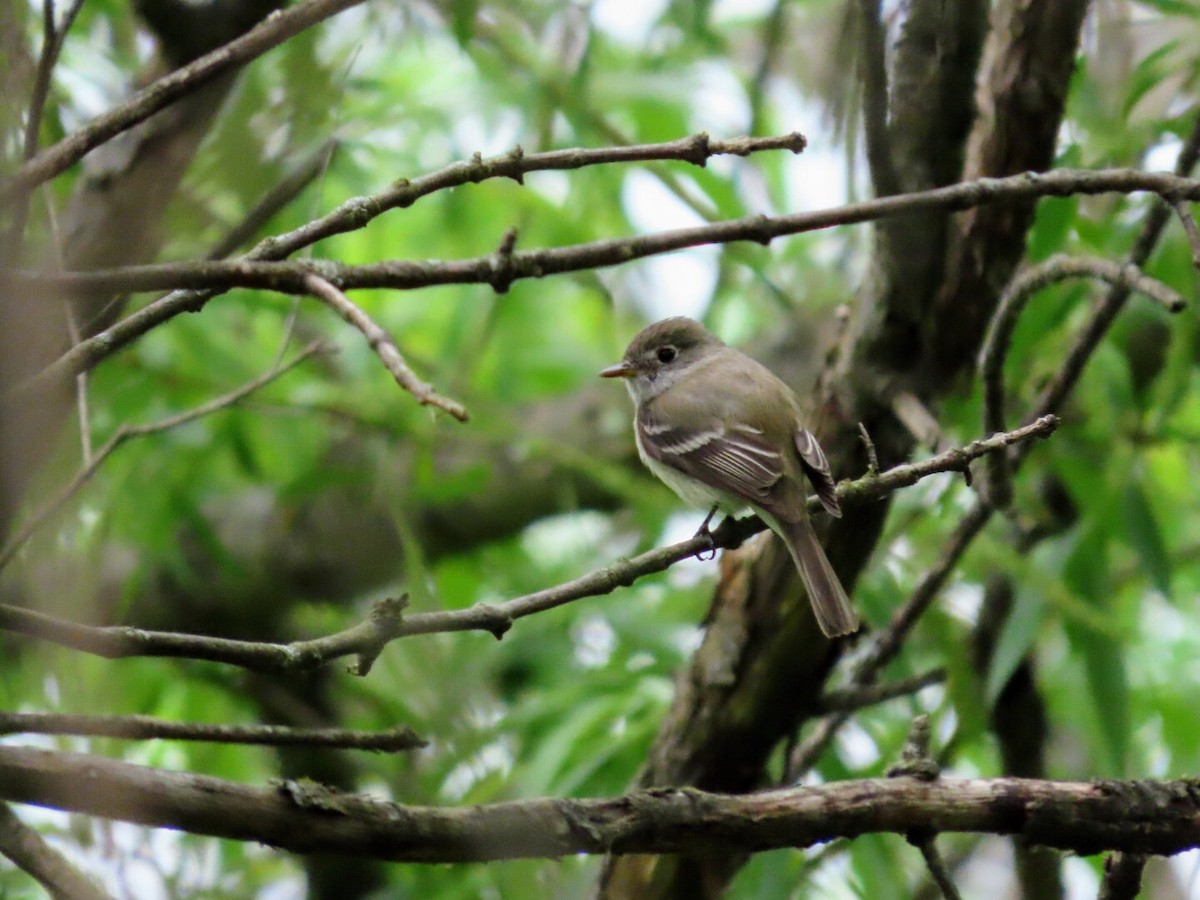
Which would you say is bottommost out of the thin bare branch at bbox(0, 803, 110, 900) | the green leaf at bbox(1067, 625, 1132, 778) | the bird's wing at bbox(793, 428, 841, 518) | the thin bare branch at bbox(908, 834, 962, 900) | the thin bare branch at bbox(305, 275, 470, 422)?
the thin bare branch at bbox(0, 803, 110, 900)

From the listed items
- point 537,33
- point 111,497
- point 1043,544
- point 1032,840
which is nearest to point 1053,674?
point 1043,544

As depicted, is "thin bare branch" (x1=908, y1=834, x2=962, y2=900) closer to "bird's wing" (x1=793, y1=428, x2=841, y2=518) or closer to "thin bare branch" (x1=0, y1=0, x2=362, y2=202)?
"bird's wing" (x1=793, y1=428, x2=841, y2=518)

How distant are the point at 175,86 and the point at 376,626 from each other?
2.85 feet

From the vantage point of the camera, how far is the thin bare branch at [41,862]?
245 cm

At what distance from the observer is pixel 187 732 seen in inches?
83.2

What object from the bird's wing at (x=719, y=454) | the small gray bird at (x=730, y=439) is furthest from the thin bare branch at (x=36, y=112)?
the bird's wing at (x=719, y=454)

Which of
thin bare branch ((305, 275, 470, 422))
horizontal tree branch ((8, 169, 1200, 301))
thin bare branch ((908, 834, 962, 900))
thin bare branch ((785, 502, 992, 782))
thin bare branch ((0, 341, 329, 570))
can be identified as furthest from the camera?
thin bare branch ((785, 502, 992, 782))

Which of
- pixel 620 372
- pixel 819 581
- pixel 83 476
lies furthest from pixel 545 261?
pixel 620 372

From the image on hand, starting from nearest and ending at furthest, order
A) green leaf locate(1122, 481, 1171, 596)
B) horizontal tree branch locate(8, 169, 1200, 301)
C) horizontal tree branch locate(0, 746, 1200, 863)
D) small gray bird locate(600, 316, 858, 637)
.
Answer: horizontal tree branch locate(8, 169, 1200, 301)
horizontal tree branch locate(0, 746, 1200, 863)
small gray bird locate(600, 316, 858, 637)
green leaf locate(1122, 481, 1171, 596)

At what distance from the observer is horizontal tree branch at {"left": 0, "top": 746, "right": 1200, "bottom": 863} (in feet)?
6.18

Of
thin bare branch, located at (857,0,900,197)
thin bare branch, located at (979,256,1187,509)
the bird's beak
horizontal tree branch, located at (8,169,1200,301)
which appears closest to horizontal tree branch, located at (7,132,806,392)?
horizontal tree branch, located at (8,169,1200,301)

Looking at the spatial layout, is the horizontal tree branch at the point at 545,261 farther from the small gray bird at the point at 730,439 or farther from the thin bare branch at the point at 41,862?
the thin bare branch at the point at 41,862

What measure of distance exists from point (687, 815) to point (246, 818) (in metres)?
0.79

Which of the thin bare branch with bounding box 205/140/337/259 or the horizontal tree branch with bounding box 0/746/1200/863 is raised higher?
the thin bare branch with bounding box 205/140/337/259
